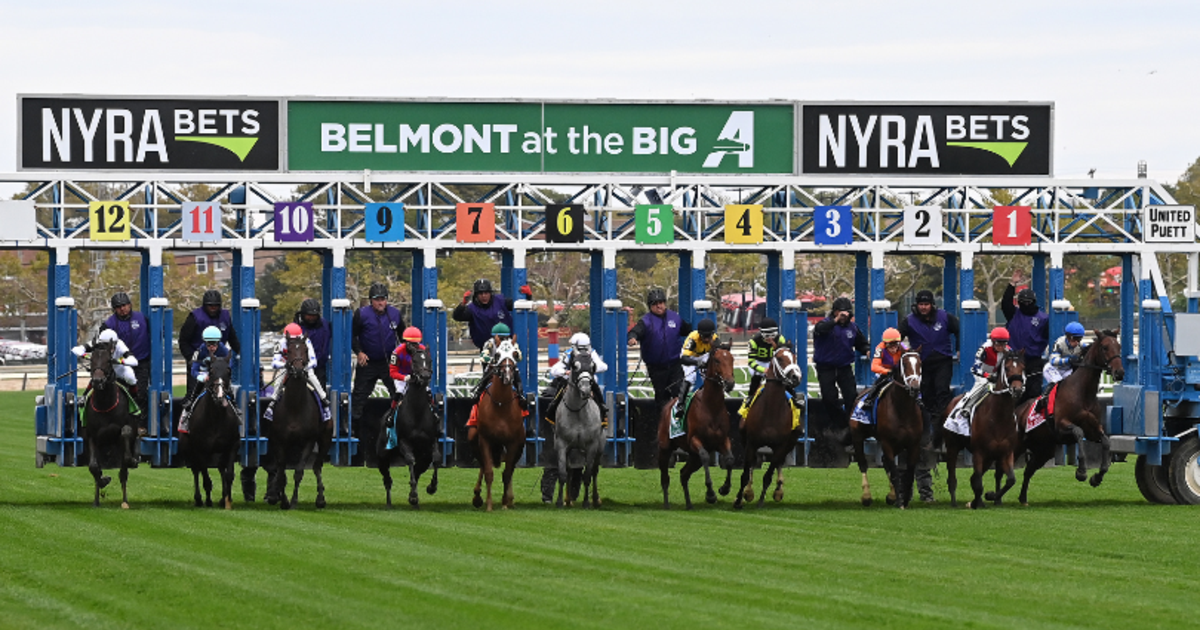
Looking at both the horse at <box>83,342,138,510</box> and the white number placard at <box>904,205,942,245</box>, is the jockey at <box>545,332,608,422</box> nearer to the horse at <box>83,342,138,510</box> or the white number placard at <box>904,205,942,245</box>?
the white number placard at <box>904,205,942,245</box>

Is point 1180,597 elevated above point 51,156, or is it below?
below

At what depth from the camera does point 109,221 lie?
1950 centimetres

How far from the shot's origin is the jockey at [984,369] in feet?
60.2

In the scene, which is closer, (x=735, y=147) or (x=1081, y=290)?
(x=735, y=147)

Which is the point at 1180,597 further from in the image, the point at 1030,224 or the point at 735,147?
the point at 735,147

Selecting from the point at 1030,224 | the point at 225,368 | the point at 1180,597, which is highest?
the point at 1030,224

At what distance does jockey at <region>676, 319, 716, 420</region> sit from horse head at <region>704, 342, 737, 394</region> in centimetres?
10

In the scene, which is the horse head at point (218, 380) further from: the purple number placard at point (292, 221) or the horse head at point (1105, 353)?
the horse head at point (1105, 353)

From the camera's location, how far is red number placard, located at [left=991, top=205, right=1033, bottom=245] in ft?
66.0

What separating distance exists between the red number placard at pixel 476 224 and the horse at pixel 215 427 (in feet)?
9.41

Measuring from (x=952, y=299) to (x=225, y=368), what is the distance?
8.25 meters

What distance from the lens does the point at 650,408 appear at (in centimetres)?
1978

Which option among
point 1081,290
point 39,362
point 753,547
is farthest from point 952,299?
point 39,362

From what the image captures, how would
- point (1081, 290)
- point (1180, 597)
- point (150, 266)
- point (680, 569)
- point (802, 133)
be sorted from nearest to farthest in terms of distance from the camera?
point (1180, 597) → point (680, 569) → point (150, 266) → point (802, 133) → point (1081, 290)
